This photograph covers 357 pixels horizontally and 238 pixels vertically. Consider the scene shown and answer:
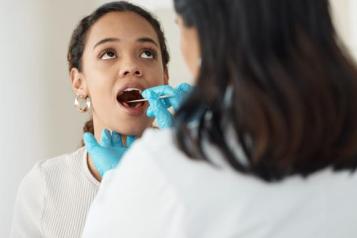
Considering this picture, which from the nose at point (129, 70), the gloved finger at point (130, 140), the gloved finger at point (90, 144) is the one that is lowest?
the gloved finger at point (130, 140)

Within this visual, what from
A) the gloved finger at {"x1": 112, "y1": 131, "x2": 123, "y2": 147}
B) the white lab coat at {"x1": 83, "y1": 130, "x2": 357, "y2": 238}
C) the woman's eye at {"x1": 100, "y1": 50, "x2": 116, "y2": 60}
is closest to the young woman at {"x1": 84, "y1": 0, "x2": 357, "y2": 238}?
the white lab coat at {"x1": 83, "y1": 130, "x2": 357, "y2": 238}

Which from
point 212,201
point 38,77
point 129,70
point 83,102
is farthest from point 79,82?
point 212,201

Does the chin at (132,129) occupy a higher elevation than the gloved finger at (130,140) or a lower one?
higher

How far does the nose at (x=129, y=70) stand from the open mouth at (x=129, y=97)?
0.04 metres

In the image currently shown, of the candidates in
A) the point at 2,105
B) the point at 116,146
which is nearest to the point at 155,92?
the point at 116,146

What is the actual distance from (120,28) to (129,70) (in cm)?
11

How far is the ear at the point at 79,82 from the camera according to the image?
1505mm

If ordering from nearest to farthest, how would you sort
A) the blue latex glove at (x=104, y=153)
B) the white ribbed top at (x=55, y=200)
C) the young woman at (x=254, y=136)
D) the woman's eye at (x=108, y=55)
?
the young woman at (x=254, y=136) < the blue latex glove at (x=104, y=153) < the white ribbed top at (x=55, y=200) < the woman's eye at (x=108, y=55)

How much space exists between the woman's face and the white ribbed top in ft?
0.49

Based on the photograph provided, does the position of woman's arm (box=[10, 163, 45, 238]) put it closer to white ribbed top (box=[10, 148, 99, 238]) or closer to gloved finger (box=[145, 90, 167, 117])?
white ribbed top (box=[10, 148, 99, 238])

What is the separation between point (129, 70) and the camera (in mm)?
1437

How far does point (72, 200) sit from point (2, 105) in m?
0.64

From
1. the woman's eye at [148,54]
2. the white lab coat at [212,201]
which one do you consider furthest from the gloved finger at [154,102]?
the white lab coat at [212,201]

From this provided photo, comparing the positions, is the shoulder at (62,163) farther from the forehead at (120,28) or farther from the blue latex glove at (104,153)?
the forehead at (120,28)
